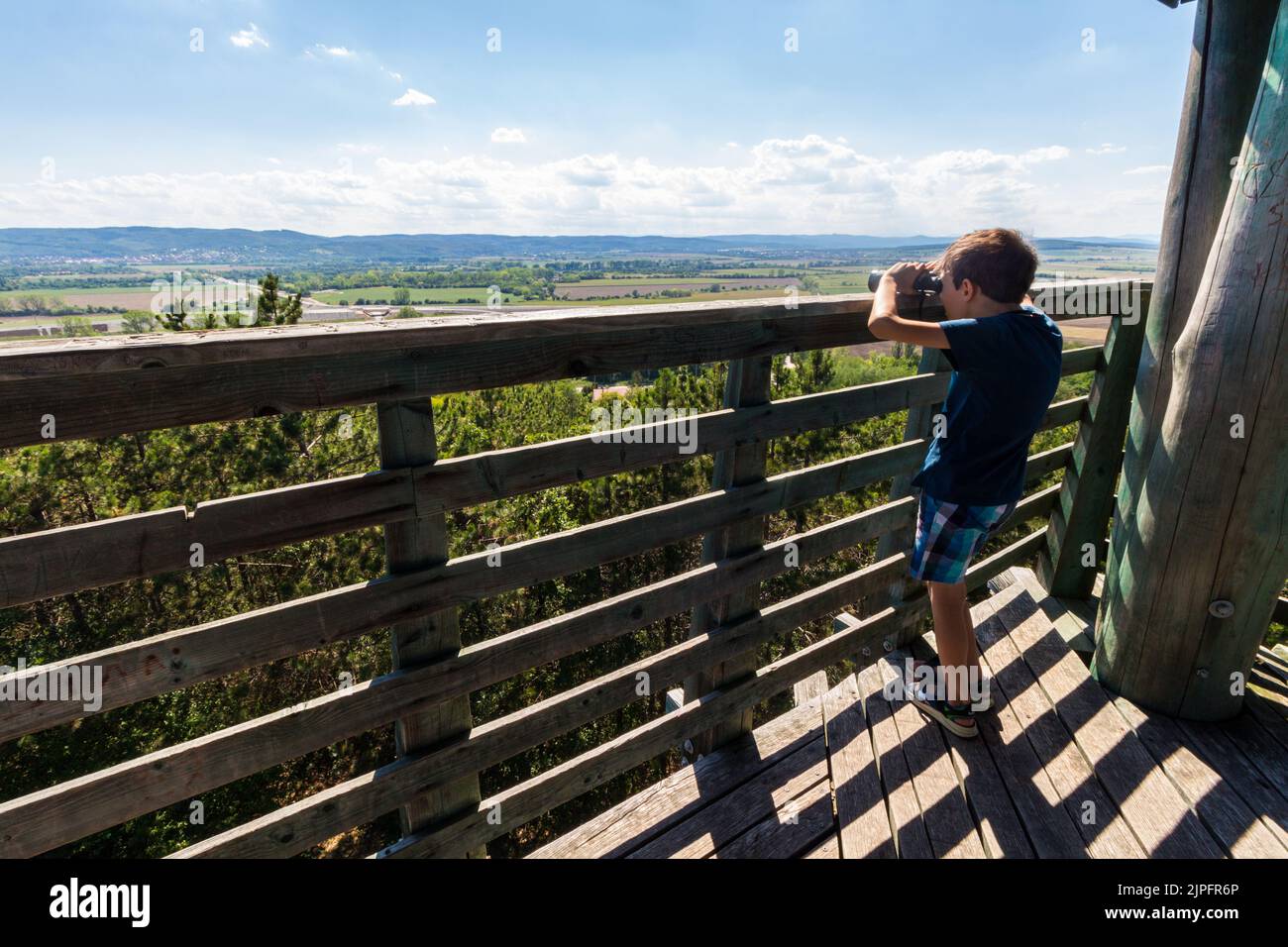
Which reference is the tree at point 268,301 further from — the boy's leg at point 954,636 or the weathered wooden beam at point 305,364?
the boy's leg at point 954,636

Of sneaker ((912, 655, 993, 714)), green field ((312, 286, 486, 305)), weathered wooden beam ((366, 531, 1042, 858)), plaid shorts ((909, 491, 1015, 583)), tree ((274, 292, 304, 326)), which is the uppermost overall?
green field ((312, 286, 486, 305))

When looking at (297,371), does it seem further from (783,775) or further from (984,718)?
(984,718)

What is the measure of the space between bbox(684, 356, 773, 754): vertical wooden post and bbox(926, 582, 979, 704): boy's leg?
630mm

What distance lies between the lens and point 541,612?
63.4 feet

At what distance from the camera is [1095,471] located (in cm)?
342

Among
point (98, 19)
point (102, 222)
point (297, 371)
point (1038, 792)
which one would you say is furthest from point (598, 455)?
point (102, 222)

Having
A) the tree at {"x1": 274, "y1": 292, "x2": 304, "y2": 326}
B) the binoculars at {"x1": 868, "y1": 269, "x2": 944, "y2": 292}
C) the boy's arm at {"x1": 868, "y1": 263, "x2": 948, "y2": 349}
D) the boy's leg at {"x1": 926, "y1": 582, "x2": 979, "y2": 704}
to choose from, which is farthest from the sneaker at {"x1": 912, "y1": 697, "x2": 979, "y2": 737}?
the tree at {"x1": 274, "y1": 292, "x2": 304, "y2": 326}

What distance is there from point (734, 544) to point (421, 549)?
108 cm

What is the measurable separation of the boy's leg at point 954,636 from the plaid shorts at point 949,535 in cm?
7

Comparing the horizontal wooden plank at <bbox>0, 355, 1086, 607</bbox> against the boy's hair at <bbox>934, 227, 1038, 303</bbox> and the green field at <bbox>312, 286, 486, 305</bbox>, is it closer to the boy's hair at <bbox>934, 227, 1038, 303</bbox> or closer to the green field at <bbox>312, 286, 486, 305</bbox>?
the boy's hair at <bbox>934, 227, 1038, 303</bbox>

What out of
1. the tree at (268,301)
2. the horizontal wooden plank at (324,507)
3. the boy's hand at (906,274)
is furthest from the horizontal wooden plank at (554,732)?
the tree at (268,301)

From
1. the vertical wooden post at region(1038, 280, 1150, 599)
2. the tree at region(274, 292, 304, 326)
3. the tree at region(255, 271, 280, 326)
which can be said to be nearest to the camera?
the vertical wooden post at region(1038, 280, 1150, 599)

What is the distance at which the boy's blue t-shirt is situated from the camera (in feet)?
6.66
